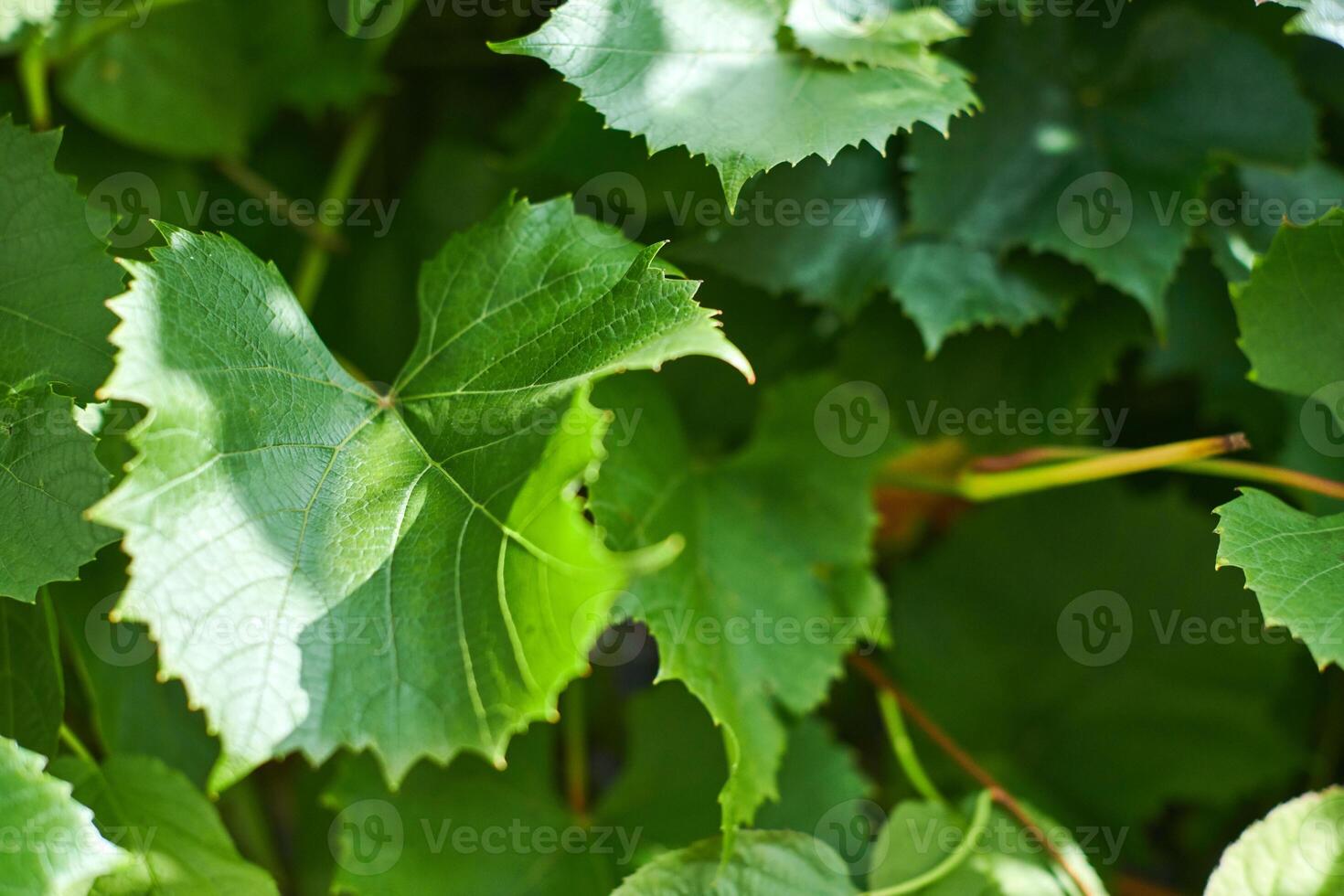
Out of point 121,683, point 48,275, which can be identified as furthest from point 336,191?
point 121,683

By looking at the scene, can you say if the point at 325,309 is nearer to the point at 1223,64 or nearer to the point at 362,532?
the point at 362,532

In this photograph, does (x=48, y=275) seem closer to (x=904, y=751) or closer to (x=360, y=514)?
(x=360, y=514)

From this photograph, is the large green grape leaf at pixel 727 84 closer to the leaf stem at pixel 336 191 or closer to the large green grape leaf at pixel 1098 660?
the leaf stem at pixel 336 191

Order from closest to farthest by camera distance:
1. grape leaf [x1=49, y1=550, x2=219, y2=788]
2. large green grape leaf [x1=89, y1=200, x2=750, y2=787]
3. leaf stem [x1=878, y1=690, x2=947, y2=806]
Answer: large green grape leaf [x1=89, y1=200, x2=750, y2=787] < grape leaf [x1=49, y1=550, x2=219, y2=788] < leaf stem [x1=878, y1=690, x2=947, y2=806]

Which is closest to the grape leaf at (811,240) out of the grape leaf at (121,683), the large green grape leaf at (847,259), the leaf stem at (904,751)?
the large green grape leaf at (847,259)

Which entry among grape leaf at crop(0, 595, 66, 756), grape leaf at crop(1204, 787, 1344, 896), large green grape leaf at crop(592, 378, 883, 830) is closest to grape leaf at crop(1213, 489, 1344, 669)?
grape leaf at crop(1204, 787, 1344, 896)

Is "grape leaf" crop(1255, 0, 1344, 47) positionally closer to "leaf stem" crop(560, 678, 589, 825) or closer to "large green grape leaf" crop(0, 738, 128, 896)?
"leaf stem" crop(560, 678, 589, 825)

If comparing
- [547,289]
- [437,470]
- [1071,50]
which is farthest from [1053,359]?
[437,470]
